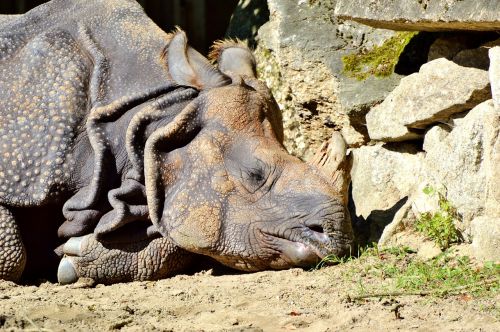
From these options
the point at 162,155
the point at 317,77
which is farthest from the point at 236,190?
the point at 317,77

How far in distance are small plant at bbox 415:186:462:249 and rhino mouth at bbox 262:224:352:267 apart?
0.65 m

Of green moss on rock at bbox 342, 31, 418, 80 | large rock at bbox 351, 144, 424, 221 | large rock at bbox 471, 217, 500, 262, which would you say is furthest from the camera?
green moss on rock at bbox 342, 31, 418, 80

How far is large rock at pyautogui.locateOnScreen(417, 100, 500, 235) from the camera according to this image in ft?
20.2

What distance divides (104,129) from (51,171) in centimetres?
42

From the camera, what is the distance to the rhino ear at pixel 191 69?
21.6ft

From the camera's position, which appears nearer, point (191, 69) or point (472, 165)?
point (472, 165)

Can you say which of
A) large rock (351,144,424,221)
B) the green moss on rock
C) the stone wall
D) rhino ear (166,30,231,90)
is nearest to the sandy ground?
the stone wall

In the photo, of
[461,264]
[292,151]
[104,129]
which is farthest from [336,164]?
[292,151]

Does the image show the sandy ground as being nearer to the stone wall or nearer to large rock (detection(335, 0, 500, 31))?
the stone wall

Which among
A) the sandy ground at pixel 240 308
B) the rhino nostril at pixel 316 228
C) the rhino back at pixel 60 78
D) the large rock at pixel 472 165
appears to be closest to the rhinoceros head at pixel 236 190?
the rhino nostril at pixel 316 228

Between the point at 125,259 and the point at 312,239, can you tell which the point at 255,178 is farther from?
the point at 125,259

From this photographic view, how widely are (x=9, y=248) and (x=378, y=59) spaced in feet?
9.80

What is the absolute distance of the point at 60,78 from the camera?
6586 mm

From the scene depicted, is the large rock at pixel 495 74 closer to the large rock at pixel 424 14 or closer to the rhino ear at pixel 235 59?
the large rock at pixel 424 14
